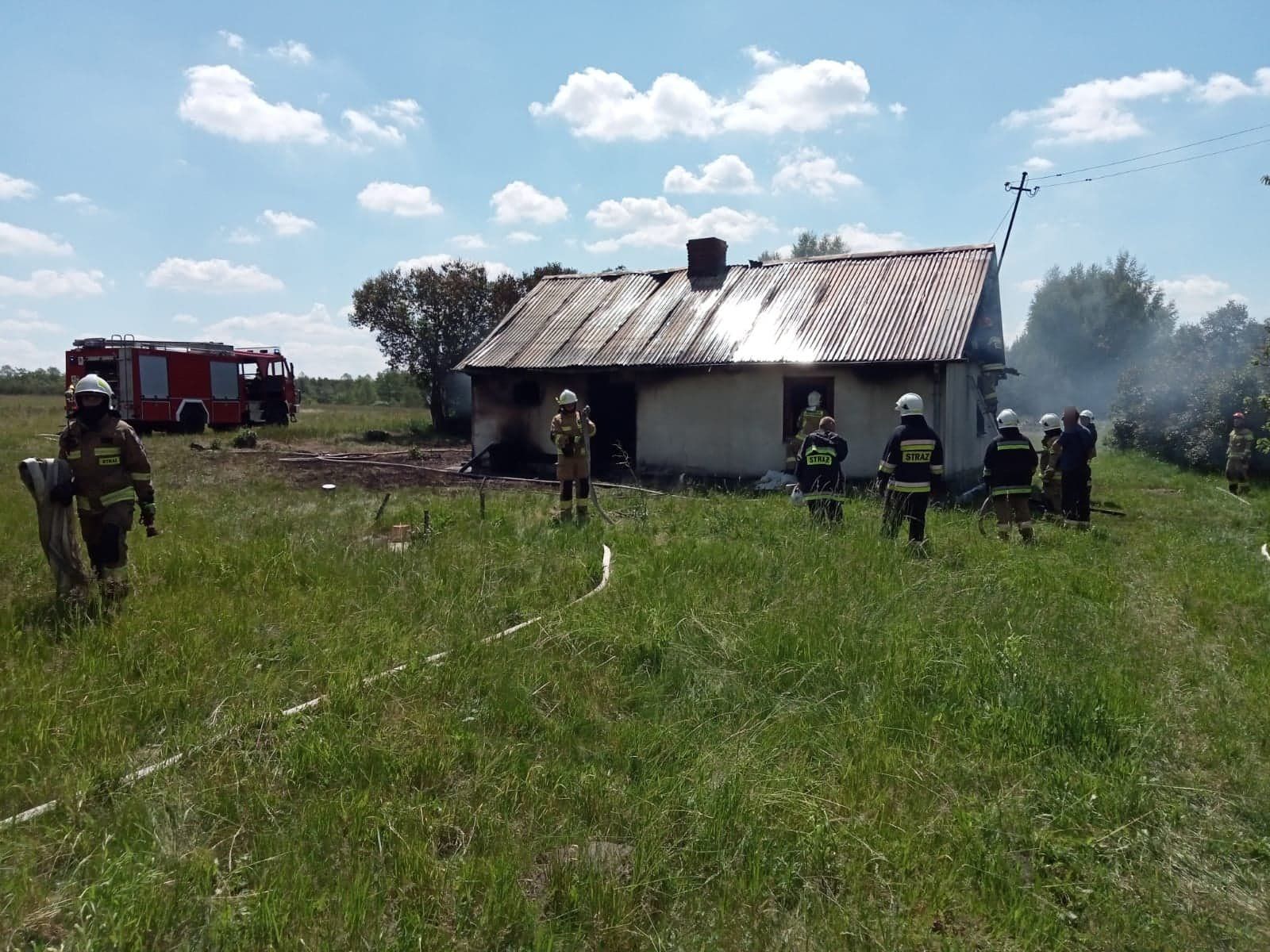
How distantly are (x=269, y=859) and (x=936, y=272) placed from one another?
607 inches

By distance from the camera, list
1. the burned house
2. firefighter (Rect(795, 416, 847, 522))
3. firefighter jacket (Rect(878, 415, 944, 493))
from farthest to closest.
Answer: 1. the burned house
2. firefighter (Rect(795, 416, 847, 522))
3. firefighter jacket (Rect(878, 415, 944, 493))

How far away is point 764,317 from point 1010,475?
7.70 meters

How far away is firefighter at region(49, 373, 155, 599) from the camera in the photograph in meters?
→ 5.77

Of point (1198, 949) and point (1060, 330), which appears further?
point (1060, 330)

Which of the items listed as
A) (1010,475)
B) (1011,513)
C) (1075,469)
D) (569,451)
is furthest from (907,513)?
(569,451)

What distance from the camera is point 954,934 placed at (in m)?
2.79

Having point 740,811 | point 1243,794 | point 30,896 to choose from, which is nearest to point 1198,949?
point 1243,794

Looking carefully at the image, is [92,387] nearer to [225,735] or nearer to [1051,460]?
[225,735]

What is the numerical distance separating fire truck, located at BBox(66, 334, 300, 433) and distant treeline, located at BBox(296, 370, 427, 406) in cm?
2384

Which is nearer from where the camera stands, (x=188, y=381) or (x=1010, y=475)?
(x=1010, y=475)

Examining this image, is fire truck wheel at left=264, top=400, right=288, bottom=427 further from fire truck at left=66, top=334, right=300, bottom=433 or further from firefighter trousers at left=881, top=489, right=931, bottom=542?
firefighter trousers at left=881, top=489, right=931, bottom=542

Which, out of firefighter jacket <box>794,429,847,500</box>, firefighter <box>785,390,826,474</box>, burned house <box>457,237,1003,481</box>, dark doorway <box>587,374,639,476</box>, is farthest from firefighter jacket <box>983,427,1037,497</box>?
dark doorway <box>587,374,639,476</box>

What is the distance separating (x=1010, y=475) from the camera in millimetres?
8875

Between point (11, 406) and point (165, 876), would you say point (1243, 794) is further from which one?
point (11, 406)
